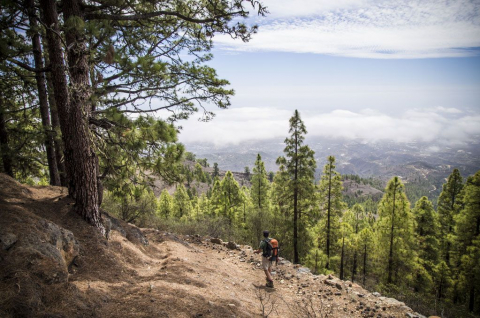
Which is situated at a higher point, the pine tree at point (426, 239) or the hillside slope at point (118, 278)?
the hillside slope at point (118, 278)

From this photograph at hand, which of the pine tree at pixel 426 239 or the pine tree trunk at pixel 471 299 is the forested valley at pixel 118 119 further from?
the pine tree at pixel 426 239

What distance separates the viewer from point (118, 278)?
5.48 meters

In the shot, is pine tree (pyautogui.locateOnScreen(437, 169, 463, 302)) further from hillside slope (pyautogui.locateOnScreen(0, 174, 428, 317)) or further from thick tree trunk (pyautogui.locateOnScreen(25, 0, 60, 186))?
thick tree trunk (pyautogui.locateOnScreen(25, 0, 60, 186))

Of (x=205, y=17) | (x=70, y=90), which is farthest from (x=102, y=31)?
(x=205, y=17)

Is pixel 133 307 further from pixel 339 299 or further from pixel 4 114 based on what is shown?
pixel 4 114

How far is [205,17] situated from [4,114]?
8278 mm

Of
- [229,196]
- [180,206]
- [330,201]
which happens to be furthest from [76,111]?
[180,206]

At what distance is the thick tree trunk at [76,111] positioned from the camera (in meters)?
5.52

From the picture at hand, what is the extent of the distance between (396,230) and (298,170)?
378 inches

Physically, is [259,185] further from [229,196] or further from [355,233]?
[355,233]

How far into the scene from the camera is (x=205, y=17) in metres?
6.61

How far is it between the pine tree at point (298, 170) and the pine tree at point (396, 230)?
21.4 feet

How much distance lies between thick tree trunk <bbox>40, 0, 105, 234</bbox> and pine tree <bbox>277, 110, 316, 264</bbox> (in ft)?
43.4

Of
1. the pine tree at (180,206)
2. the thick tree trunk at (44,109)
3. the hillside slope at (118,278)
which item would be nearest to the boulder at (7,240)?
the hillside slope at (118,278)
